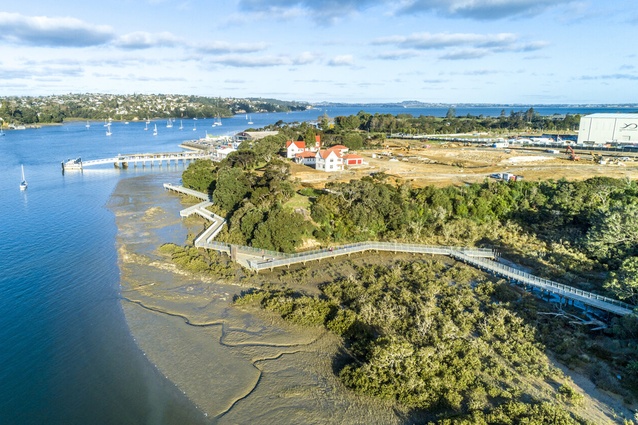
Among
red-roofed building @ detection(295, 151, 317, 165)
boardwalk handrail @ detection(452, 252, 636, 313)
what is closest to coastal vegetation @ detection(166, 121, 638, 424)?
boardwalk handrail @ detection(452, 252, 636, 313)

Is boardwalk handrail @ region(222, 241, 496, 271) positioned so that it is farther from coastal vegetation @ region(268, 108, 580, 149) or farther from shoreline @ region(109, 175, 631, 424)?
coastal vegetation @ region(268, 108, 580, 149)

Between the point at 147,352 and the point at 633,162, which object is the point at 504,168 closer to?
the point at 633,162

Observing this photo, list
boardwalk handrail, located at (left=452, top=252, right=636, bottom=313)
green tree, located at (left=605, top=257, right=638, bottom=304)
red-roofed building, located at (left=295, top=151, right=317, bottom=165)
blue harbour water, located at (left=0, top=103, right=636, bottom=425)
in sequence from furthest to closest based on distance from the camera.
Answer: red-roofed building, located at (left=295, top=151, right=317, bottom=165) < boardwalk handrail, located at (left=452, top=252, right=636, bottom=313) < green tree, located at (left=605, top=257, right=638, bottom=304) < blue harbour water, located at (left=0, top=103, right=636, bottom=425)

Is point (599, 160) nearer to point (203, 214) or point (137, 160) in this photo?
point (203, 214)

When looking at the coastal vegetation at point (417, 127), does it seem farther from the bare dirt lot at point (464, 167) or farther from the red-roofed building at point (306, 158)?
the red-roofed building at point (306, 158)

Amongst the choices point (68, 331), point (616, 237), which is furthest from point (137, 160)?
point (616, 237)

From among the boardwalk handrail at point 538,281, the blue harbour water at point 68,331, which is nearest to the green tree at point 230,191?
the blue harbour water at point 68,331

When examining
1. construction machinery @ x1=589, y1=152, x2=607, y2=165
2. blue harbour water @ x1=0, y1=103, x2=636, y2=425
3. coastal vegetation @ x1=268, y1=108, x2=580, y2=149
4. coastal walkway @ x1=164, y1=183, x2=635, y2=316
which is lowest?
blue harbour water @ x1=0, y1=103, x2=636, y2=425

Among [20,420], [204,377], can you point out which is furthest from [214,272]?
[20,420]
